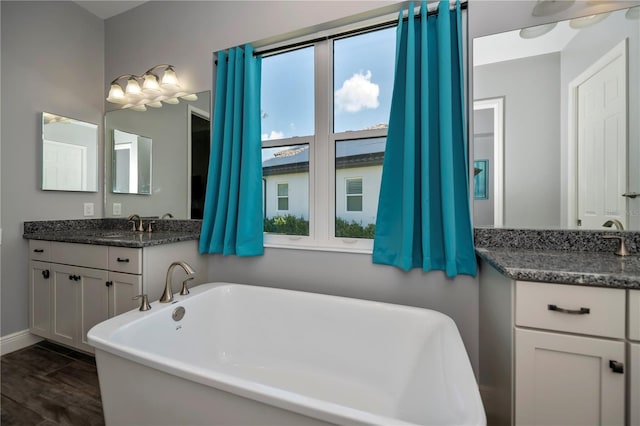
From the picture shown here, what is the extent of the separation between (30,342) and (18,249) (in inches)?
29.1

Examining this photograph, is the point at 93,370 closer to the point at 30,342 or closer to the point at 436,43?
the point at 30,342

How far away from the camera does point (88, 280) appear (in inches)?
74.0

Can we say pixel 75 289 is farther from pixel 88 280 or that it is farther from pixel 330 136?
pixel 330 136

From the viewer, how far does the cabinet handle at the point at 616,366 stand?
86cm

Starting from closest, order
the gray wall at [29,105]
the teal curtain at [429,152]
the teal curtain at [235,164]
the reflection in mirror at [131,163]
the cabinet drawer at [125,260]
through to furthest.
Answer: the teal curtain at [429,152] → the cabinet drawer at [125,260] → the teal curtain at [235,164] → the gray wall at [29,105] → the reflection in mirror at [131,163]

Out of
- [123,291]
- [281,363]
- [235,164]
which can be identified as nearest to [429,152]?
[235,164]

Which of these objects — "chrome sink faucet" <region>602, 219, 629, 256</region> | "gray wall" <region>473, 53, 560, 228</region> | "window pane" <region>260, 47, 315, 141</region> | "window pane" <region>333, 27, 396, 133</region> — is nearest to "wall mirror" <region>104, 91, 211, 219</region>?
"window pane" <region>260, 47, 315, 141</region>

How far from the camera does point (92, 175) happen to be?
2535mm

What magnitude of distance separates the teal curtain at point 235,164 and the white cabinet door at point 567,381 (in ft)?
5.07

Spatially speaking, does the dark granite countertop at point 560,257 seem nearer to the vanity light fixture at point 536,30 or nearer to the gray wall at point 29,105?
the vanity light fixture at point 536,30

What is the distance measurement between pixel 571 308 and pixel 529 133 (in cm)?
98

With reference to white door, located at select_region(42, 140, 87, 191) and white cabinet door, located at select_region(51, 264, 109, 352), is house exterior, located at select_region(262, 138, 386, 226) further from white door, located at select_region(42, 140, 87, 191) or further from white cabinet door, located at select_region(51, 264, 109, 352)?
white door, located at select_region(42, 140, 87, 191)

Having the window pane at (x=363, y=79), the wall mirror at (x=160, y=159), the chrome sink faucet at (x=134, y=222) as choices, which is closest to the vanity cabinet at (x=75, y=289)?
the chrome sink faucet at (x=134, y=222)

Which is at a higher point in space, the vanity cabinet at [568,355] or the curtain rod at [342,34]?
the curtain rod at [342,34]
